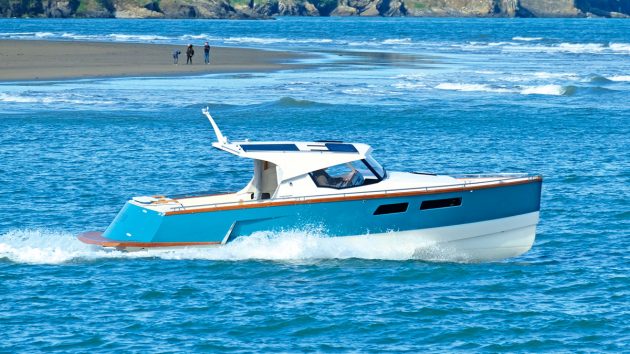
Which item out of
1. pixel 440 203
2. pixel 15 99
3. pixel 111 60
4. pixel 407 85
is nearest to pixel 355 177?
pixel 440 203

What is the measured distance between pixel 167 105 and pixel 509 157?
20.1 m

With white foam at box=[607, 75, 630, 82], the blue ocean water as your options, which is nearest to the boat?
the blue ocean water

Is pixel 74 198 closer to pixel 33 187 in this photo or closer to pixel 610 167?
pixel 33 187

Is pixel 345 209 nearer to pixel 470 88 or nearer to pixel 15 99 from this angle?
pixel 15 99

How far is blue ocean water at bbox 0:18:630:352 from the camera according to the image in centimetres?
2023

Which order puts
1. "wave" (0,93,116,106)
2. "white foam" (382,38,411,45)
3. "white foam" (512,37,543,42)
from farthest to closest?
"white foam" (512,37,543,42)
"white foam" (382,38,411,45)
"wave" (0,93,116,106)

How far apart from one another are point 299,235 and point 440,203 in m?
2.82

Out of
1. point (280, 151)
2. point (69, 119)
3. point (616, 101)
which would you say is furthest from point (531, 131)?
point (280, 151)

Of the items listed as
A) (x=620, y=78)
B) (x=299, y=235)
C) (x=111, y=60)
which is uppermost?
(x=299, y=235)

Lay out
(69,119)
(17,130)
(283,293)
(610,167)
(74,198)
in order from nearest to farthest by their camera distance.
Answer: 1. (283,293)
2. (74,198)
3. (610,167)
4. (17,130)
5. (69,119)

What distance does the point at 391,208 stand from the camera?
23.1 metres

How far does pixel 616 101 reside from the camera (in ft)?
194

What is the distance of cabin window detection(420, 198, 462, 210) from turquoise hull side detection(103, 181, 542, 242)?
0.07 metres

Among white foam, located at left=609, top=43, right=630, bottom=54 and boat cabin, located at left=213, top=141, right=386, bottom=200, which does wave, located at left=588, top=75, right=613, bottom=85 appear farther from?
boat cabin, located at left=213, top=141, right=386, bottom=200
